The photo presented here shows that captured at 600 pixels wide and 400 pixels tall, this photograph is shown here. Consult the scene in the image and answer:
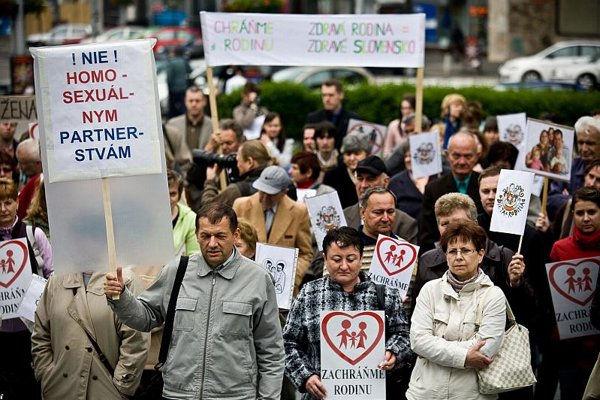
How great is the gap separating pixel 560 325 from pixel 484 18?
48.6 metres

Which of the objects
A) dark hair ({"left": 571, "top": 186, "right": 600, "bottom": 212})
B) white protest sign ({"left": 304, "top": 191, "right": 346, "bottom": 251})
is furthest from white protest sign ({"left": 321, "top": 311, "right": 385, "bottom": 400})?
white protest sign ({"left": 304, "top": 191, "right": 346, "bottom": 251})

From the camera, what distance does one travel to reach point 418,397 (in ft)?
23.5

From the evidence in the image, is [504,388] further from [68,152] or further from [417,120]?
[417,120]

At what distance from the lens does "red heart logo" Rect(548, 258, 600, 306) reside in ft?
27.7

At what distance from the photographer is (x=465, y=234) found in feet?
23.8

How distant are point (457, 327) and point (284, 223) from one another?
8.91ft

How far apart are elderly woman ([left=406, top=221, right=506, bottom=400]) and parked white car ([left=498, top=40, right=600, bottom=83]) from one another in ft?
108

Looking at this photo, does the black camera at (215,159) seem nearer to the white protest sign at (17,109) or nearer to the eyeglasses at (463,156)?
the eyeglasses at (463,156)

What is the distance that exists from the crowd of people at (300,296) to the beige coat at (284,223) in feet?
0.03

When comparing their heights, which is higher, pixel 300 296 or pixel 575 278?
pixel 300 296

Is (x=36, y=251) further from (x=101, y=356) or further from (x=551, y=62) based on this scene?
(x=551, y=62)

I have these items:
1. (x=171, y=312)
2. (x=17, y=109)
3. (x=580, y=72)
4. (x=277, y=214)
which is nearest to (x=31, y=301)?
(x=171, y=312)

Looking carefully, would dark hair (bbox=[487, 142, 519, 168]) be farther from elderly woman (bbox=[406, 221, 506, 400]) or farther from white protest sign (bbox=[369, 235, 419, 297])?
elderly woman (bbox=[406, 221, 506, 400])

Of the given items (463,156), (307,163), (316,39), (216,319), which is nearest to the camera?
(216,319)
